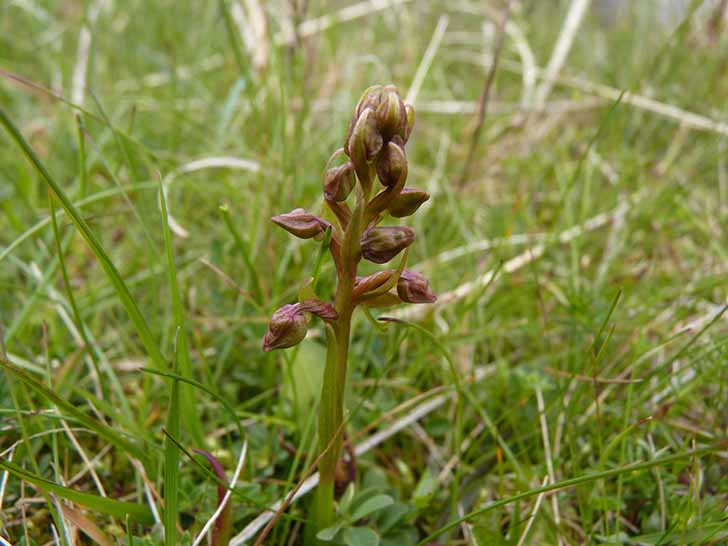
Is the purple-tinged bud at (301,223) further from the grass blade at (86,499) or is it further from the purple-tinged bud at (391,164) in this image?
the grass blade at (86,499)

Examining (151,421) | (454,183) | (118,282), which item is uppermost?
(118,282)

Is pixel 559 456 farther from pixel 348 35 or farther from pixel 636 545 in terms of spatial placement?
pixel 348 35

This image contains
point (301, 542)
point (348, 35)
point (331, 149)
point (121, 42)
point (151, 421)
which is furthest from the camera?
point (348, 35)

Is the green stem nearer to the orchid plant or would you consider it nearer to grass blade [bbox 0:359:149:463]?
the orchid plant

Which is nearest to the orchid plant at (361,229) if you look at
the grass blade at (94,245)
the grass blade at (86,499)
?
the grass blade at (94,245)

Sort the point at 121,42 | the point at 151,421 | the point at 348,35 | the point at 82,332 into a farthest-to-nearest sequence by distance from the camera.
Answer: the point at 348,35 < the point at 121,42 < the point at 151,421 < the point at 82,332

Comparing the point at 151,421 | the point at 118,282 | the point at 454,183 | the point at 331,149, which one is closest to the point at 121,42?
the point at 331,149

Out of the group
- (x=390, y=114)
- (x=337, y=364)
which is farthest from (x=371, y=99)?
(x=337, y=364)

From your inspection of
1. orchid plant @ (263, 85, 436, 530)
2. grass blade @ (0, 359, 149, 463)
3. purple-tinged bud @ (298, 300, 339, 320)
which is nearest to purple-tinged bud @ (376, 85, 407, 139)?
orchid plant @ (263, 85, 436, 530)
